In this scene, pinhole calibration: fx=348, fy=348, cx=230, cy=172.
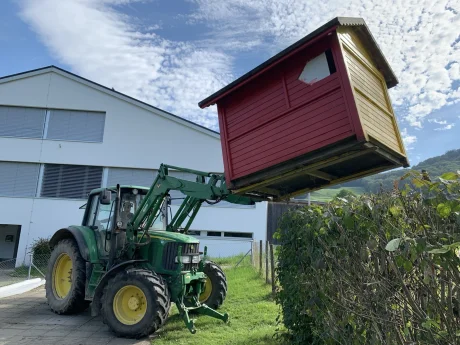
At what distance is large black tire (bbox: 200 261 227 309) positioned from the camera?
7.29 m

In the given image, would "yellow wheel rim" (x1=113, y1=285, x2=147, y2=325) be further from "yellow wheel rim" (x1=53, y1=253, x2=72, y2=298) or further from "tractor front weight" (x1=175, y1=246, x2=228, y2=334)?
"yellow wheel rim" (x1=53, y1=253, x2=72, y2=298)

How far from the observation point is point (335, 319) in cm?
291

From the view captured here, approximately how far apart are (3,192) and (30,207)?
1514 mm

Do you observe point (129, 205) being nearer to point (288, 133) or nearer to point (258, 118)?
point (258, 118)

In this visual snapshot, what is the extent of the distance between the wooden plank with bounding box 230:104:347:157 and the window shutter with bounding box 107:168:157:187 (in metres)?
12.3

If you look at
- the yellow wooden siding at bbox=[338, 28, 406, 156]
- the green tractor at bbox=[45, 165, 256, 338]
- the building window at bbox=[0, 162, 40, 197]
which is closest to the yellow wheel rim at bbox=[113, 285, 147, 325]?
the green tractor at bbox=[45, 165, 256, 338]

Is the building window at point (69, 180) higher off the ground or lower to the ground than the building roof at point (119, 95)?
lower

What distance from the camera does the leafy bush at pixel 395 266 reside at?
148 centimetres

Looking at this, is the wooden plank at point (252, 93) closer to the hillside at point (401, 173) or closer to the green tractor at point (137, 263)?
the green tractor at point (137, 263)

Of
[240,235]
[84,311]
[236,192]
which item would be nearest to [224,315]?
[236,192]

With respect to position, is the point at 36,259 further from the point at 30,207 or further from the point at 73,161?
the point at 73,161

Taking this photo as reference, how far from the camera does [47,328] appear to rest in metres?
6.04

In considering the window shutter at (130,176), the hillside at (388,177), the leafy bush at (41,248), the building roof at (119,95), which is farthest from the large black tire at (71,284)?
the building roof at (119,95)

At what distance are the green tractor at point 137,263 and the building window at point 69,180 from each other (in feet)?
29.1
